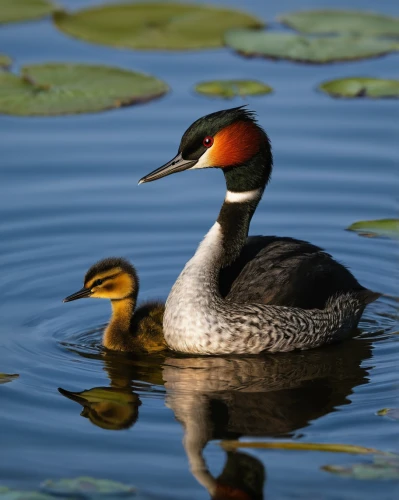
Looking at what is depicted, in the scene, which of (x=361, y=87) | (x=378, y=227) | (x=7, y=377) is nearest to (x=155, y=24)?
(x=361, y=87)

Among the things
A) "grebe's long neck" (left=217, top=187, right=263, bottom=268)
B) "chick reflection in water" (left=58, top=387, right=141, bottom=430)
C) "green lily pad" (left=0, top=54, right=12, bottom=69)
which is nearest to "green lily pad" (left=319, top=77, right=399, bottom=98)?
"green lily pad" (left=0, top=54, right=12, bottom=69)

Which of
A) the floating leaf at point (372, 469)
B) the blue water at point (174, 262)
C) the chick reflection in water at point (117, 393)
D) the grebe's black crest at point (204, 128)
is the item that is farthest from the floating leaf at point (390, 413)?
the grebe's black crest at point (204, 128)

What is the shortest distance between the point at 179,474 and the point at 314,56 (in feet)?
25.2

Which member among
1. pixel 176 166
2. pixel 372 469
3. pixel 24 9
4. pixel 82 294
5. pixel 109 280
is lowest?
pixel 372 469

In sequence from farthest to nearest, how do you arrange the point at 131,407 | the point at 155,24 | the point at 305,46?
the point at 155,24
the point at 305,46
the point at 131,407

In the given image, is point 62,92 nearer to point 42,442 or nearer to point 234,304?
point 234,304

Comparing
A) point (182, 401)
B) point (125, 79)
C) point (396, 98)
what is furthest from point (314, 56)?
point (182, 401)

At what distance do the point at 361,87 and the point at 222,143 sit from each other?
15.0ft

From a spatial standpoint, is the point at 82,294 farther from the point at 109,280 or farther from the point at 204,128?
the point at 204,128

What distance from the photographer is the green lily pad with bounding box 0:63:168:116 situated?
12.3m

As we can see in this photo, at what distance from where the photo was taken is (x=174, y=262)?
34.4 ft

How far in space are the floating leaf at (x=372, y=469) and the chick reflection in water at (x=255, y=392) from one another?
1.82ft

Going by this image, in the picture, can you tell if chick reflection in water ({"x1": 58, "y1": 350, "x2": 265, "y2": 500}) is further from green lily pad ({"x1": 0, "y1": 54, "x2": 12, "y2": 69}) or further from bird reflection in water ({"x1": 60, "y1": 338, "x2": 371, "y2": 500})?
green lily pad ({"x1": 0, "y1": 54, "x2": 12, "y2": 69})

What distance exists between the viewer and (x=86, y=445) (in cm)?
719
